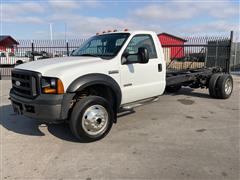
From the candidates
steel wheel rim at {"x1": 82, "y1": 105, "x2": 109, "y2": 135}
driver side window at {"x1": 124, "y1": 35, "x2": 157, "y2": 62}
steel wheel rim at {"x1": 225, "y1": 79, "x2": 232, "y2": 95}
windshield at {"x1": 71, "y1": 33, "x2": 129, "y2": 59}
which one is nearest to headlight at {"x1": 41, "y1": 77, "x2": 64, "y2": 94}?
steel wheel rim at {"x1": 82, "y1": 105, "x2": 109, "y2": 135}

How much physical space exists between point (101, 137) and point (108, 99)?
775 millimetres

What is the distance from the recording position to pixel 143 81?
206 inches

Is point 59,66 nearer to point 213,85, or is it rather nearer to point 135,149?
point 135,149

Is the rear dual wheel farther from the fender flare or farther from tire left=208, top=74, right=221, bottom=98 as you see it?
the fender flare

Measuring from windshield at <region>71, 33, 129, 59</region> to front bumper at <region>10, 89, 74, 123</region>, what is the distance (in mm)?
1321

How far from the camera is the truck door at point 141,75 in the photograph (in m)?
4.93

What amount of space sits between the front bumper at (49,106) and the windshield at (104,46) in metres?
1.32

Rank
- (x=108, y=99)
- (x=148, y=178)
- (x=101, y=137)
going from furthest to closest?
(x=108, y=99)
(x=101, y=137)
(x=148, y=178)

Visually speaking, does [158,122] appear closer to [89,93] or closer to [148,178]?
[89,93]

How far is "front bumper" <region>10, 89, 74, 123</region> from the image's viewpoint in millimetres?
3928

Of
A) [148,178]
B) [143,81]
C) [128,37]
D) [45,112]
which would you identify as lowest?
[148,178]

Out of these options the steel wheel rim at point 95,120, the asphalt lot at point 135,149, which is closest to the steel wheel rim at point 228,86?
Answer: the asphalt lot at point 135,149

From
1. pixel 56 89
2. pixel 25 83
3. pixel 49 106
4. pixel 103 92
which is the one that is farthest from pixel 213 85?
pixel 25 83

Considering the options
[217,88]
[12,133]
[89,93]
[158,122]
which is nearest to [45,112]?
[89,93]
